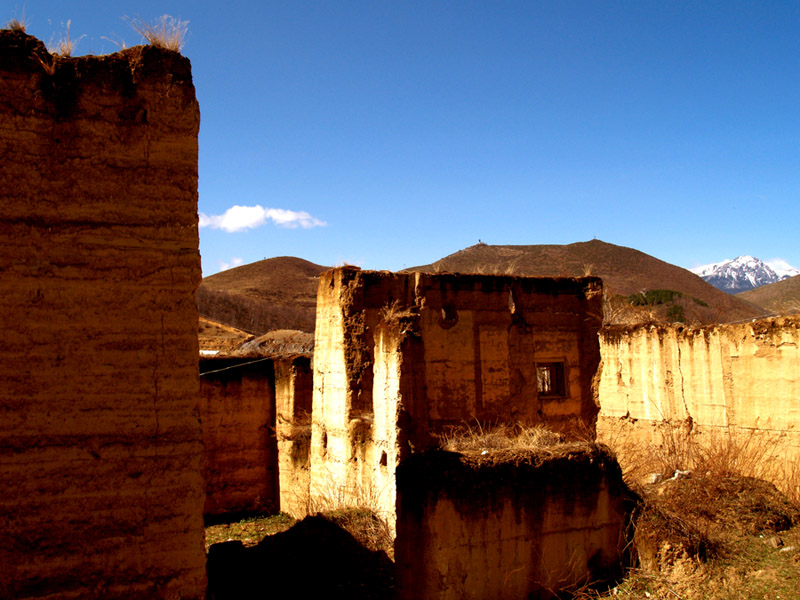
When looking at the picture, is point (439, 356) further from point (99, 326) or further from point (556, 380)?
point (99, 326)

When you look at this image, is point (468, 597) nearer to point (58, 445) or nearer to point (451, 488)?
point (451, 488)

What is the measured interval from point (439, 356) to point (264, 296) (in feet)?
143

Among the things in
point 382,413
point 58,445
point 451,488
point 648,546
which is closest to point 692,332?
point 648,546

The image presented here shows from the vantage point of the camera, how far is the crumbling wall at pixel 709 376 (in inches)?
397

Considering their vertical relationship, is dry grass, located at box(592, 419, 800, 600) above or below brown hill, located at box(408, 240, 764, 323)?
below

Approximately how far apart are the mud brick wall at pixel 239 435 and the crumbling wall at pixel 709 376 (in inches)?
295

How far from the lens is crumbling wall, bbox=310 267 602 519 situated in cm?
931

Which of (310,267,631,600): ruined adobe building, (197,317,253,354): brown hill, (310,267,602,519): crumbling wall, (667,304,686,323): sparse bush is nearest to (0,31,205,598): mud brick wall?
(310,267,631,600): ruined adobe building

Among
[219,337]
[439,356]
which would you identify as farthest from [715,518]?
[219,337]

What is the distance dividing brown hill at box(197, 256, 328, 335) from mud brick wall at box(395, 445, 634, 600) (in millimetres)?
20068

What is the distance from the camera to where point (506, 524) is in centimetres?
653

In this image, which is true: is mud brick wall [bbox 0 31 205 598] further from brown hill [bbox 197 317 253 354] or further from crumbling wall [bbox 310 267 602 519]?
brown hill [bbox 197 317 253 354]

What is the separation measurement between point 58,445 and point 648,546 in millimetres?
6193

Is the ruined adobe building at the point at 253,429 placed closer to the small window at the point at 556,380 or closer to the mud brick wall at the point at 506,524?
the small window at the point at 556,380
